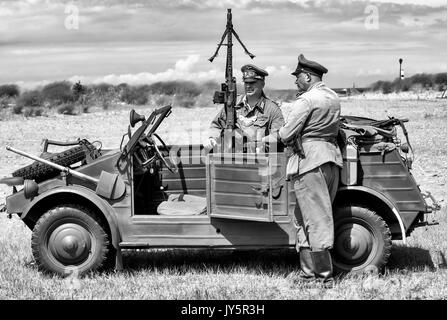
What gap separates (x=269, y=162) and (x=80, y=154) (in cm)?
185

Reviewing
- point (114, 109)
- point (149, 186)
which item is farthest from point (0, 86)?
point (149, 186)

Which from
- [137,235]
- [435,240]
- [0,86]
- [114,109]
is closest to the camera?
[137,235]

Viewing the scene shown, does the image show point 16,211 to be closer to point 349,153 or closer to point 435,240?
point 349,153

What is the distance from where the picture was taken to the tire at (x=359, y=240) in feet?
23.8

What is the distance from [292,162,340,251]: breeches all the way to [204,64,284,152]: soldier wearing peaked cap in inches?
38.2

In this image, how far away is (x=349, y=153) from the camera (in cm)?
716

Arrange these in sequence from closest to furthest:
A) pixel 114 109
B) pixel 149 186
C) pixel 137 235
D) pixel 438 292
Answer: pixel 438 292
pixel 137 235
pixel 149 186
pixel 114 109

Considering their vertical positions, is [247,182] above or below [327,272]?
above

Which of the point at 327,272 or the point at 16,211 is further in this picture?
the point at 16,211

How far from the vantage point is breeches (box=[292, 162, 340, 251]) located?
6.88 meters

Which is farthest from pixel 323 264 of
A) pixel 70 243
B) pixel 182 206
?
pixel 70 243

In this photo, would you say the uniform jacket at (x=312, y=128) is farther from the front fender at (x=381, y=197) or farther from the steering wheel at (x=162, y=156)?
the steering wheel at (x=162, y=156)

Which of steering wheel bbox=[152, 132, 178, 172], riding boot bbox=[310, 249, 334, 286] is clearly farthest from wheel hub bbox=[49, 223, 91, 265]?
riding boot bbox=[310, 249, 334, 286]

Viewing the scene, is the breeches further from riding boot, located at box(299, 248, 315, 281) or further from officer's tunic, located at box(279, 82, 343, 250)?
riding boot, located at box(299, 248, 315, 281)
